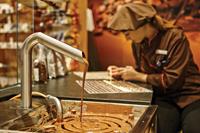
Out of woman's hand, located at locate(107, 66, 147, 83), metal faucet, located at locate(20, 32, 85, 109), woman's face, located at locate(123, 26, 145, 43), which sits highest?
woman's face, located at locate(123, 26, 145, 43)

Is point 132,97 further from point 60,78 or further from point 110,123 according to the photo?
point 60,78

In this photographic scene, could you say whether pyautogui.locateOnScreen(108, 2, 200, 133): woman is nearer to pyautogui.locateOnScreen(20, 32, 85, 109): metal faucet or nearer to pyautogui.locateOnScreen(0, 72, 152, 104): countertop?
pyautogui.locateOnScreen(0, 72, 152, 104): countertop

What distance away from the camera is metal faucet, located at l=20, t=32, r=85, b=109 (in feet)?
3.35

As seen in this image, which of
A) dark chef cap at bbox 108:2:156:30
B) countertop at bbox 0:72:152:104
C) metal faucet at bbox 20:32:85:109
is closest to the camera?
metal faucet at bbox 20:32:85:109

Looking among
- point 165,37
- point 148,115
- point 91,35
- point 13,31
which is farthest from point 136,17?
point 91,35

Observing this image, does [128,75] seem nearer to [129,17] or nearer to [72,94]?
[129,17]

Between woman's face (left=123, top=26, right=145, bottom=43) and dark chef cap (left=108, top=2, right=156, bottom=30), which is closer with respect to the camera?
dark chef cap (left=108, top=2, right=156, bottom=30)

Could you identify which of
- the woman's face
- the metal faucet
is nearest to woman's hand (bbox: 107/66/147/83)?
the woman's face

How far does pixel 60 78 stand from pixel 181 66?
2.63 feet

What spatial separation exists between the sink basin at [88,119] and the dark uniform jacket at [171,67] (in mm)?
738

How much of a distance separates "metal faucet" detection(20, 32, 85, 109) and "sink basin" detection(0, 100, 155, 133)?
71mm

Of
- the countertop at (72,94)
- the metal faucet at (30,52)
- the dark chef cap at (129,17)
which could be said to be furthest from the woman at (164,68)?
the metal faucet at (30,52)

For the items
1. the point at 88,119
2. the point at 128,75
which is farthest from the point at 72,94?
the point at 128,75

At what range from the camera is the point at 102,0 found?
3998 mm
